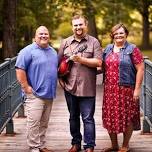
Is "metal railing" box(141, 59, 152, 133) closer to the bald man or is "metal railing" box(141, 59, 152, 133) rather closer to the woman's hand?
the woman's hand

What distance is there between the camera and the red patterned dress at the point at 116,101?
6.80 meters

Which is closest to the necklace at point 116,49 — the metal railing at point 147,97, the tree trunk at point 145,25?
the metal railing at point 147,97

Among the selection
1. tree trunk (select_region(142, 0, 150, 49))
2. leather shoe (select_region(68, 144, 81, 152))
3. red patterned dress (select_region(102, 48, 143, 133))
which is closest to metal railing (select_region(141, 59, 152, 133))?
red patterned dress (select_region(102, 48, 143, 133))

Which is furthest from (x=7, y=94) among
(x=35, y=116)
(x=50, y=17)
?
(x=50, y=17)

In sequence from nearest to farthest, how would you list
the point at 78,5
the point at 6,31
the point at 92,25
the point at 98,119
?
the point at 98,119
the point at 6,31
the point at 78,5
the point at 92,25

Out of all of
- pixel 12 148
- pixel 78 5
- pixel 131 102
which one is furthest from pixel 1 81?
pixel 78 5

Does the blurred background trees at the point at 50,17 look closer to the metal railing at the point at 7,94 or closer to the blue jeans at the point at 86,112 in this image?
the metal railing at the point at 7,94

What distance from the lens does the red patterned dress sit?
268 inches

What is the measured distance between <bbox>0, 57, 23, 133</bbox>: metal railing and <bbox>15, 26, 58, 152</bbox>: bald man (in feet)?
3.72

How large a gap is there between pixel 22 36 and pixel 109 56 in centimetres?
2253

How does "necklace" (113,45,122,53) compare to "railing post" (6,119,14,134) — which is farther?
"railing post" (6,119,14,134)

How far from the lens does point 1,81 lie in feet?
25.8

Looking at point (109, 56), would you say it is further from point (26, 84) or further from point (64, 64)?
point (26, 84)

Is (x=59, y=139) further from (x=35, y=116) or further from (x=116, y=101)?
(x=116, y=101)
